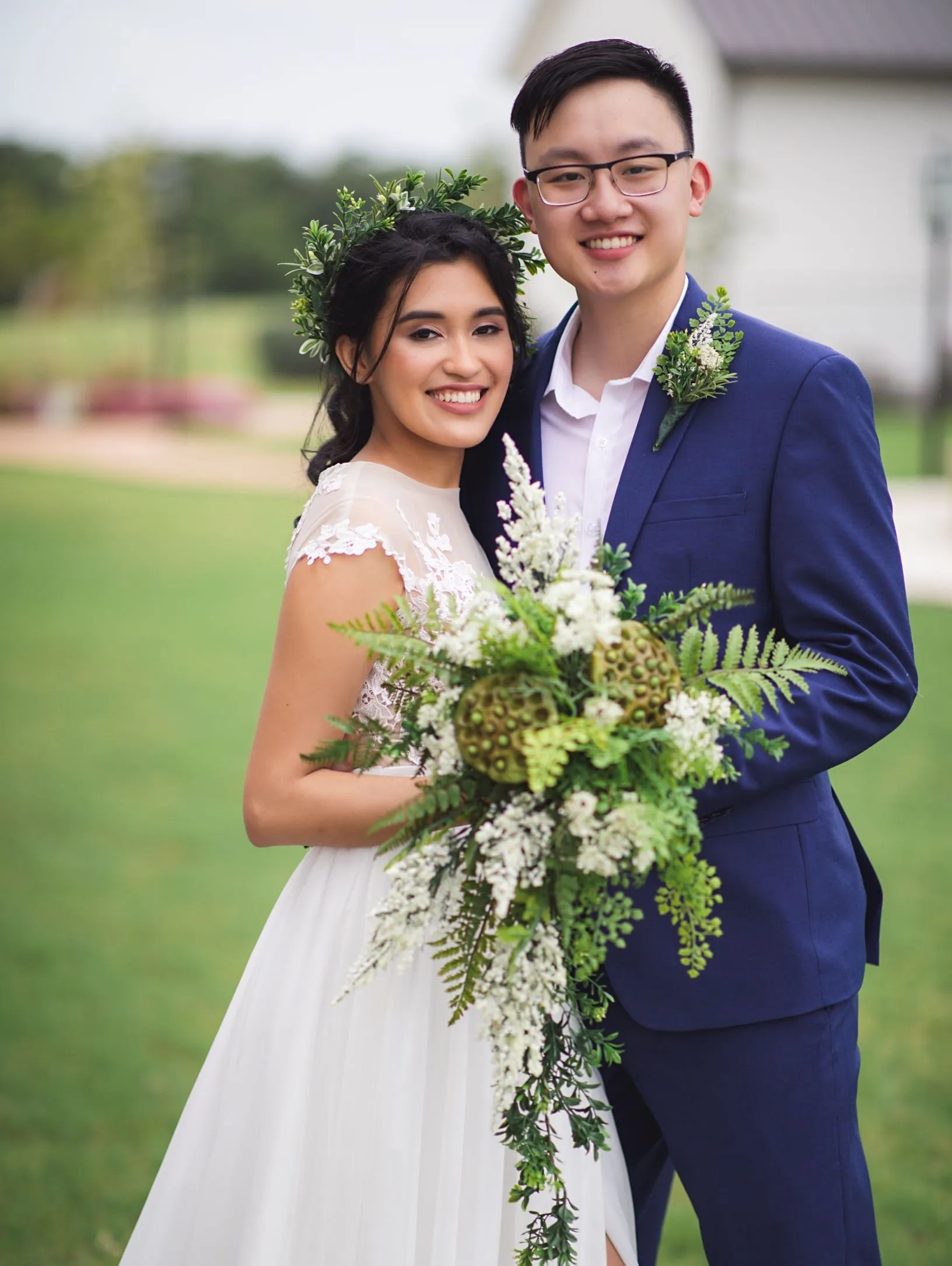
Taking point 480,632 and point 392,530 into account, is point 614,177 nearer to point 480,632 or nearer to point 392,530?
Result: point 392,530

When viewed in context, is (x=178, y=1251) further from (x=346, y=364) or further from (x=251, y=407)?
(x=251, y=407)

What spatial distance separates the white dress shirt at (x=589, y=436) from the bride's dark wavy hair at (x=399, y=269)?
0.63 ft

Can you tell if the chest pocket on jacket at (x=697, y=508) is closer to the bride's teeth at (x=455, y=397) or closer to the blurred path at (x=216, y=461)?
the bride's teeth at (x=455, y=397)

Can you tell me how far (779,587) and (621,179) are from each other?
840 mm

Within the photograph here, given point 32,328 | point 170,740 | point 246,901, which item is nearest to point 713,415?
point 246,901

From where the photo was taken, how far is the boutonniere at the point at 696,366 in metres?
2.32

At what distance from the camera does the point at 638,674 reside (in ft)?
5.52

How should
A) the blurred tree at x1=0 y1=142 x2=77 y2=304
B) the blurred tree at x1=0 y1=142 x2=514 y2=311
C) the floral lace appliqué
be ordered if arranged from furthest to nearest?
1. the blurred tree at x1=0 y1=142 x2=77 y2=304
2. the blurred tree at x1=0 y1=142 x2=514 y2=311
3. the floral lace appliqué

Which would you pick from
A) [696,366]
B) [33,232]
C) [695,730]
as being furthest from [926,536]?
[33,232]

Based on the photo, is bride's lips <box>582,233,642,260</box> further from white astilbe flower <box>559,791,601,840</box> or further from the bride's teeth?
white astilbe flower <box>559,791,601,840</box>

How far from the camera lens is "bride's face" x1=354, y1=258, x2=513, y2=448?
8.02ft

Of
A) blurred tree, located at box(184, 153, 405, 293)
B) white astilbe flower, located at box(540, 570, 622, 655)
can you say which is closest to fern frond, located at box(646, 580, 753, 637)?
white astilbe flower, located at box(540, 570, 622, 655)

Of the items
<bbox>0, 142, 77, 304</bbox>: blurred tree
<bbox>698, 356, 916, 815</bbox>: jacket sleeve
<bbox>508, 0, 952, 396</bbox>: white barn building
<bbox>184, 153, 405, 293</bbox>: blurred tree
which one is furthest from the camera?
<bbox>184, 153, 405, 293</bbox>: blurred tree

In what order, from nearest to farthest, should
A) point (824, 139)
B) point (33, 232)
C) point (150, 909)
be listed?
point (150, 909)
point (824, 139)
point (33, 232)
